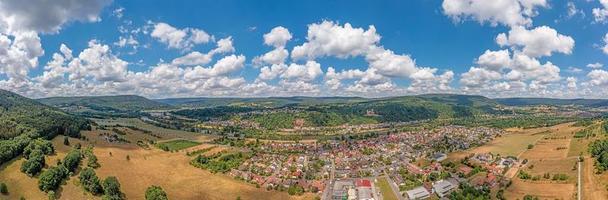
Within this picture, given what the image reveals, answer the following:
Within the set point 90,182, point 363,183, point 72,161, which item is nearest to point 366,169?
point 363,183

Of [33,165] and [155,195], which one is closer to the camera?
[155,195]

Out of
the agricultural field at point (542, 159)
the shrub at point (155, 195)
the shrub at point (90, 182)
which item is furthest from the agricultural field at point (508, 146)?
the shrub at point (90, 182)

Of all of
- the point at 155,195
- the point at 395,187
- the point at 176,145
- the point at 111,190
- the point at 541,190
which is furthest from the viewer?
the point at 176,145

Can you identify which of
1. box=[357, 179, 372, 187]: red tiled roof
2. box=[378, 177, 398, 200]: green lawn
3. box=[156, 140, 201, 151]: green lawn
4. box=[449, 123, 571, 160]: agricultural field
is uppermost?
box=[449, 123, 571, 160]: agricultural field

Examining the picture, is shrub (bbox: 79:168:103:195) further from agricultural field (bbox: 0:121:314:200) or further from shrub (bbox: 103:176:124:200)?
shrub (bbox: 103:176:124:200)

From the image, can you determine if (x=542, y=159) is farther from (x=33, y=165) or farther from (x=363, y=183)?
(x=33, y=165)

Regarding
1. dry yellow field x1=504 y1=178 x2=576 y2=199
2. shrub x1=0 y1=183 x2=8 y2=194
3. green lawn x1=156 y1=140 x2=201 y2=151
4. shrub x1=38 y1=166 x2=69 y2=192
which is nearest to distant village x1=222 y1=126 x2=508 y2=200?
dry yellow field x1=504 y1=178 x2=576 y2=199

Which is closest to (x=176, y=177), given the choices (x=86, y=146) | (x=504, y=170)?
(x=86, y=146)
